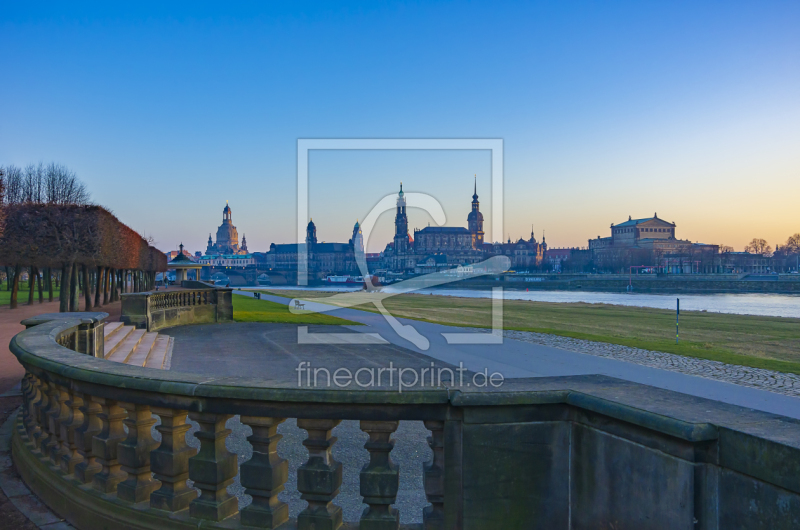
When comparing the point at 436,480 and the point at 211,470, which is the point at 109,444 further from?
the point at 436,480

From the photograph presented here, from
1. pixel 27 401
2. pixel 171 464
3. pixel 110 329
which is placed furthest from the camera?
pixel 110 329

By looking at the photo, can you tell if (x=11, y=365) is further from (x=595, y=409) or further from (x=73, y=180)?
(x=73, y=180)

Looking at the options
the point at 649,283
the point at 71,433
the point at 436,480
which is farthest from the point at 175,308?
the point at 649,283

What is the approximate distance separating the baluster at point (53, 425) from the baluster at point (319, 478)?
7.33 ft

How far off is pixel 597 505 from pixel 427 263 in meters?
159

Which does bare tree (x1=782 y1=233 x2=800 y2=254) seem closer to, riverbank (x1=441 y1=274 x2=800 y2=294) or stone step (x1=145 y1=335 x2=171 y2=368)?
riverbank (x1=441 y1=274 x2=800 y2=294)

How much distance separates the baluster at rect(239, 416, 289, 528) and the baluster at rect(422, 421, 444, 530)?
2.47ft

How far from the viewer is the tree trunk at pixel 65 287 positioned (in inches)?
912

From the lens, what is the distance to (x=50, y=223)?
24.4 m

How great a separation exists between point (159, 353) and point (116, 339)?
1.08 metres

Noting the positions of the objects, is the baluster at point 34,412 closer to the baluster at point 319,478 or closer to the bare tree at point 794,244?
the baluster at point 319,478

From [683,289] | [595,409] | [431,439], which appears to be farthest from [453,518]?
[683,289]

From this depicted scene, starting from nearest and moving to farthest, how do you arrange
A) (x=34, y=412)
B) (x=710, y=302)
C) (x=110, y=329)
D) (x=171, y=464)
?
(x=171, y=464) → (x=34, y=412) → (x=110, y=329) → (x=710, y=302)

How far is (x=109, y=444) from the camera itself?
3.39 m
